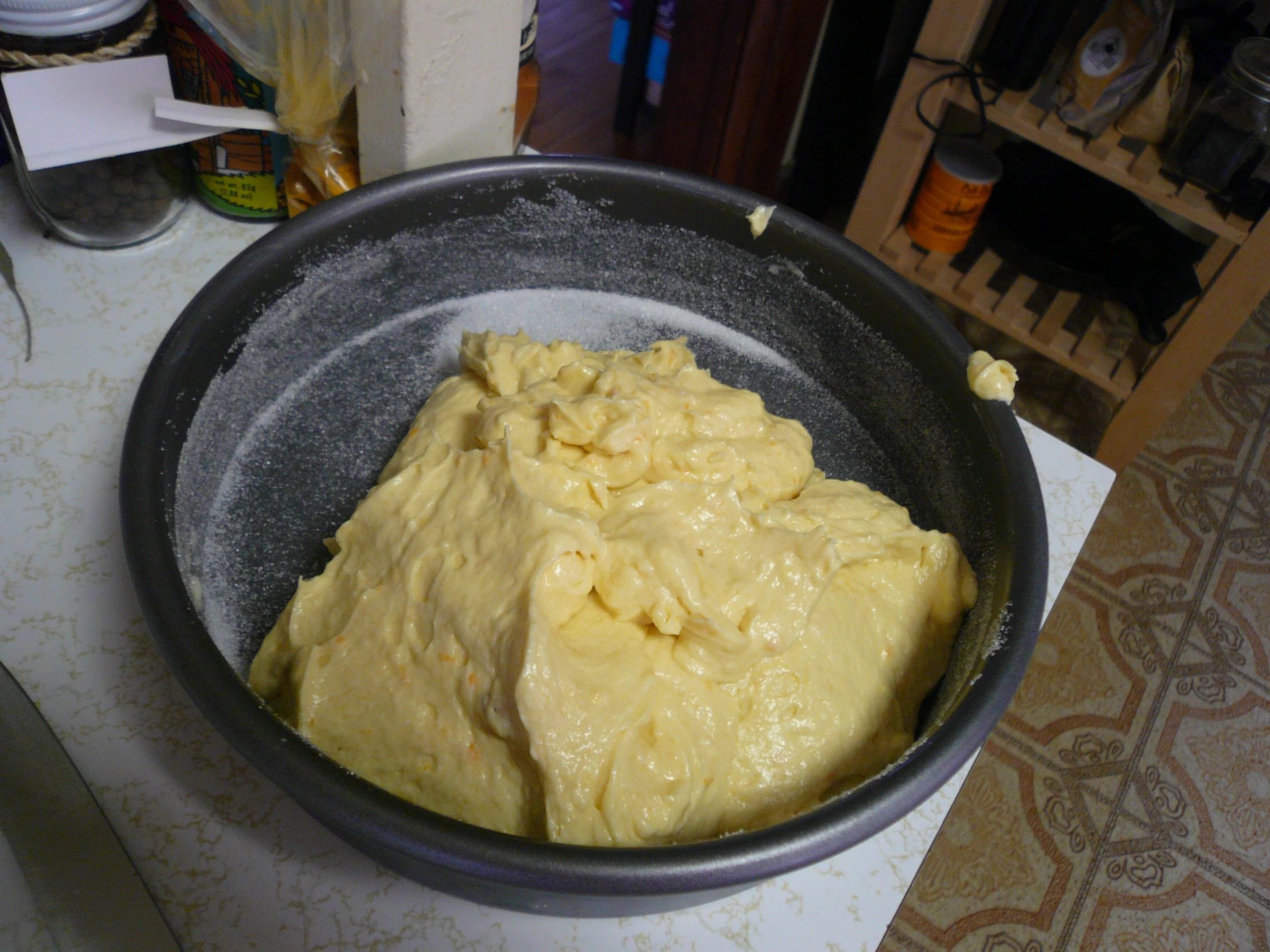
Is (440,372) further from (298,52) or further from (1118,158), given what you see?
(1118,158)

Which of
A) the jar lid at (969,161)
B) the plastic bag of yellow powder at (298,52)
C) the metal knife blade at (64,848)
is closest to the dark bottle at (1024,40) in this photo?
the jar lid at (969,161)

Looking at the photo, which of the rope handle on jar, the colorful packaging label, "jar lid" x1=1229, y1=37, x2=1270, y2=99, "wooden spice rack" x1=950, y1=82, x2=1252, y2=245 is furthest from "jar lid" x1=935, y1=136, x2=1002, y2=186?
the rope handle on jar

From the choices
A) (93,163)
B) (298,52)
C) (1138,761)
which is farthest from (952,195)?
(93,163)

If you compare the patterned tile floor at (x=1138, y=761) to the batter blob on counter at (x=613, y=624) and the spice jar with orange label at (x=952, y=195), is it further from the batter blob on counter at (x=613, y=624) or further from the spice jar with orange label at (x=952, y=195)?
the batter blob on counter at (x=613, y=624)

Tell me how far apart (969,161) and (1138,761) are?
1.09 metres

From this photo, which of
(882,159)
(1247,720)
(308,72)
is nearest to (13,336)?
(308,72)

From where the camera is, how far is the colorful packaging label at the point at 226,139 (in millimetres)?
822

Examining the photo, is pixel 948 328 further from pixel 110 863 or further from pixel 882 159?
pixel 882 159

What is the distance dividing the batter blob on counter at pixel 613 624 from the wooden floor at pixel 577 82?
1514mm

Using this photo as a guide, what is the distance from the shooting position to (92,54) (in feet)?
2.54

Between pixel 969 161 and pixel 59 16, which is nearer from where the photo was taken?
pixel 59 16

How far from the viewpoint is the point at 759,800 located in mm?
685

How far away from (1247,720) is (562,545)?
1513mm

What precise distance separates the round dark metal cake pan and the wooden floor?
1293 mm
